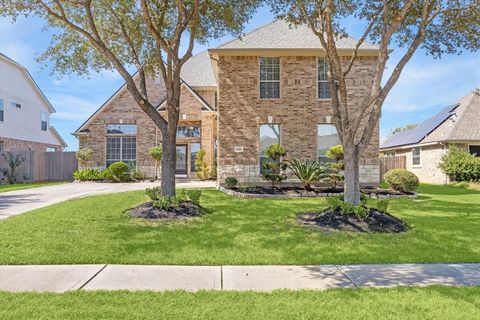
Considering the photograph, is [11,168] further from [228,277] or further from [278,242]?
[228,277]

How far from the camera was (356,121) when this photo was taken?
8.52 metres

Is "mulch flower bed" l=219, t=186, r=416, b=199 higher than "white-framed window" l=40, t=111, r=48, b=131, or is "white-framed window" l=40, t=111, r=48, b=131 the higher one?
"white-framed window" l=40, t=111, r=48, b=131

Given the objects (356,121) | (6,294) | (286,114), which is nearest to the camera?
(6,294)

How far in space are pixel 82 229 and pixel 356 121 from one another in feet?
21.8

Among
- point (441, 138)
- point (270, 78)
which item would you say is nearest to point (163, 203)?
point (270, 78)

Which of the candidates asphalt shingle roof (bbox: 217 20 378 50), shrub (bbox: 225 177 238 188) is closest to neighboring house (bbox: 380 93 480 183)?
asphalt shingle roof (bbox: 217 20 378 50)

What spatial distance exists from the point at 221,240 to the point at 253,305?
118 inches

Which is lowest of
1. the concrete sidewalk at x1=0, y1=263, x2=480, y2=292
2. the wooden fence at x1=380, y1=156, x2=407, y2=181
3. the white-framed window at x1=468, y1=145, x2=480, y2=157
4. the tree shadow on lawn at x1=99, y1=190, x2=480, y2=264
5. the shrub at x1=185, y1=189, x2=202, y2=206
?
the concrete sidewalk at x1=0, y1=263, x2=480, y2=292

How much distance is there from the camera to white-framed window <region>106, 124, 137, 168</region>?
78.2ft

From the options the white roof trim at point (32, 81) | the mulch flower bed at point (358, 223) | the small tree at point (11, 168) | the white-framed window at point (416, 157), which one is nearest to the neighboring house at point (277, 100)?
the mulch flower bed at point (358, 223)

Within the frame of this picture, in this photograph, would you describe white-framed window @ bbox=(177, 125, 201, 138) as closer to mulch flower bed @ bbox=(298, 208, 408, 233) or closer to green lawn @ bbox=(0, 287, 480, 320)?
mulch flower bed @ bbox=(298, 208, 408, 233)

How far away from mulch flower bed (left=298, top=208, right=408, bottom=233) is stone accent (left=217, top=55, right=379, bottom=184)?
8.12 metres

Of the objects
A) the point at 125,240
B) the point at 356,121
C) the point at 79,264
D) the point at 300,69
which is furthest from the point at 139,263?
the point at 300,69

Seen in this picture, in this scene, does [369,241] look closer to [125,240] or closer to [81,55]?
[125,240]
